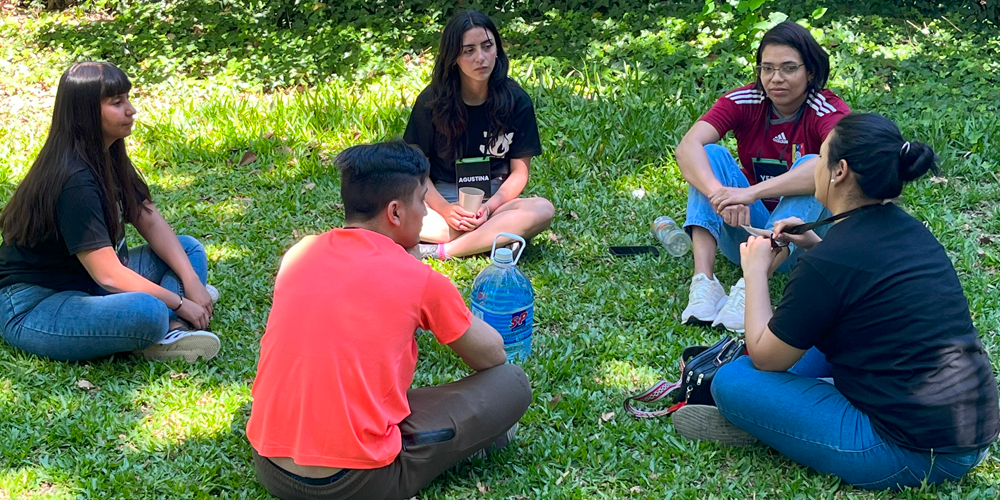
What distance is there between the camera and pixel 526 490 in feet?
10.7

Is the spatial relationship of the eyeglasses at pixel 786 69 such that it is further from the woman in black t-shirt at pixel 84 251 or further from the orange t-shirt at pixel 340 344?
the woman in black t-shirt at pixel 84 251

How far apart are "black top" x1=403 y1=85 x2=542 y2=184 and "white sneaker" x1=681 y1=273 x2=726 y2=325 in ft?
4.06

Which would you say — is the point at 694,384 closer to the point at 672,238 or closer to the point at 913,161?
the point at 913,161

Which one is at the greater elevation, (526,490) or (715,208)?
(715,208)

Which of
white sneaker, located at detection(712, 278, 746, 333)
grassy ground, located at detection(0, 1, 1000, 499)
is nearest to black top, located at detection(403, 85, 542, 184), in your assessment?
grassy ground, located at detection(0, 1, 1000, 499)

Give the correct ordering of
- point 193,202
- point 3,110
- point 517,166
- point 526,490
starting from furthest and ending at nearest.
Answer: point 3,110 → point 193,202 → point 517,166 → point 526,490

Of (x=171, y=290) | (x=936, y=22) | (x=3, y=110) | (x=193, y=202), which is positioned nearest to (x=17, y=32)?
(x=3, y=110)

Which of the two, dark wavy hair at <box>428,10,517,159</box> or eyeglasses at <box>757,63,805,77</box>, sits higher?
eyeglasses at <box>757,63,805,77</box>

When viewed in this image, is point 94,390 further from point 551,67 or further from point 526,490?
point 551,67

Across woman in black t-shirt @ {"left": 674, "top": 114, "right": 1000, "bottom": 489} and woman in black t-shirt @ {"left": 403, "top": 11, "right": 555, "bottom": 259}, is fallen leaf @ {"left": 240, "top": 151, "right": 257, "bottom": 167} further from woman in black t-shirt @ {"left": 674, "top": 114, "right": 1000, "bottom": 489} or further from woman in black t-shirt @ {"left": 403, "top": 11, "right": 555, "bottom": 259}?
woman in black t-shirt @ {"left": 674, "top": 114, "right": 1000, "bottom": 489}

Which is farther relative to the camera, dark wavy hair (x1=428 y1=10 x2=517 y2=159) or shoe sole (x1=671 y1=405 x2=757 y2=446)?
dark wavy hair (x1=428 y1=10 x2=517 y2=159)

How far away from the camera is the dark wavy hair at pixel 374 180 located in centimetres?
296

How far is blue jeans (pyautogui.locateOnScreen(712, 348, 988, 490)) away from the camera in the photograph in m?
3.05

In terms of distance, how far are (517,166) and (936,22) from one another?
5.36 meters
